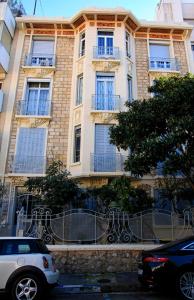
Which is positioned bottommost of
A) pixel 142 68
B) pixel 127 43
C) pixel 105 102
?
pixel 105 102

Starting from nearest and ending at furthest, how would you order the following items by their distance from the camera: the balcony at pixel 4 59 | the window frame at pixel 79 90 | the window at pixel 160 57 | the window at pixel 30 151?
the window at pixel 30 151
the balcony at pixel 4 59
the window frame at pixel 79 90
the window at pixel 160 57

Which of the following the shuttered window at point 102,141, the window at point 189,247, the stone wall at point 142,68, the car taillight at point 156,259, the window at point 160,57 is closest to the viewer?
the car taillight at point 156,259

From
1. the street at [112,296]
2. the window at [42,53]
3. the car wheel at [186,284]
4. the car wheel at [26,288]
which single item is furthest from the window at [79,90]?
the car wheel at [186,284]

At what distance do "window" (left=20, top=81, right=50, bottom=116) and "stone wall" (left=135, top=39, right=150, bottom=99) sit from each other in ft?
18.8

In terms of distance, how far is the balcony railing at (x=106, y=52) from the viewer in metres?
18.1

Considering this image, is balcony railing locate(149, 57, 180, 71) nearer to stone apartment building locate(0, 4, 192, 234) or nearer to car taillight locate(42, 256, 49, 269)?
stone apartment building locate(0, 4, 192, 234)

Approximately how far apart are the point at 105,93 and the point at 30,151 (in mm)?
5594

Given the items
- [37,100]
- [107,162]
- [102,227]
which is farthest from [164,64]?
[102,227]

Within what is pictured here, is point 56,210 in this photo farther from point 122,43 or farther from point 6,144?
point 122,43

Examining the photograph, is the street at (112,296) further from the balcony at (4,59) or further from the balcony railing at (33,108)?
the balcony at (4,59)

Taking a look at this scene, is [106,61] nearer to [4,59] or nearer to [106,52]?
[106,52]

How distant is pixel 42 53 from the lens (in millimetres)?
19125

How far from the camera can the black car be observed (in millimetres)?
6801

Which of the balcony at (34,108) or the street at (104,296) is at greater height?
the balcony at (34,108)
